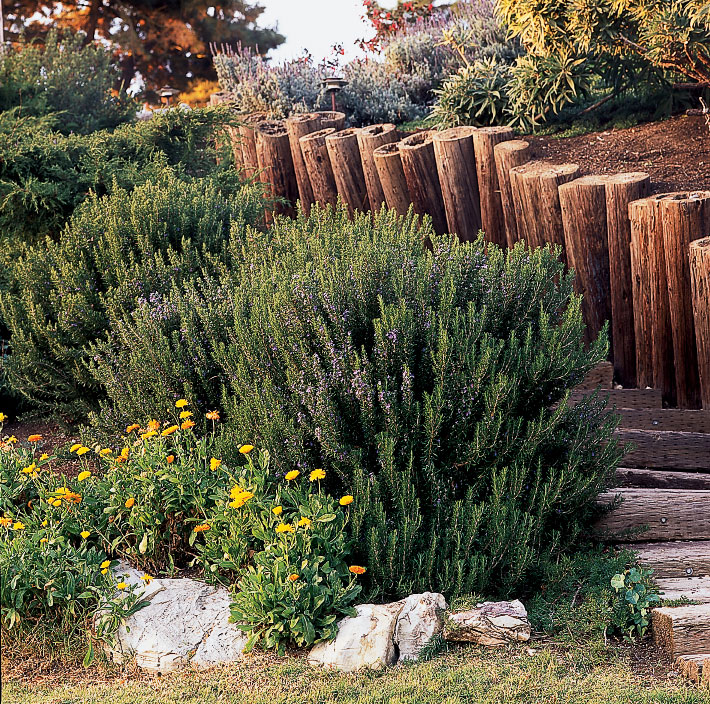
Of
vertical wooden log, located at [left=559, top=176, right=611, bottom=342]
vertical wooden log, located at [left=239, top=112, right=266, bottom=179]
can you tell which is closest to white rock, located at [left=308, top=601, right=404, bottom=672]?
vertical wooden log, located at [left=559, top=176, right=611, bottom=342]

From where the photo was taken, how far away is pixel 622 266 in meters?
6.02

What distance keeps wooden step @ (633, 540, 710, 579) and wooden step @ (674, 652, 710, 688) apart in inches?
24.8

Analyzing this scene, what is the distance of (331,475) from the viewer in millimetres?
3979

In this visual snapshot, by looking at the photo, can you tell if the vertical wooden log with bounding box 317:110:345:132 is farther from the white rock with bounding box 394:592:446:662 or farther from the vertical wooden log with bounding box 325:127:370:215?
the white rock with bounding box 394:592:446:662

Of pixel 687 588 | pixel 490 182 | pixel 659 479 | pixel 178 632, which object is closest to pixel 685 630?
pixel 687 588

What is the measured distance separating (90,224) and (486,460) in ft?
10.8

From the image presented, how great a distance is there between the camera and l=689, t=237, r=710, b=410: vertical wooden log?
17.6ft

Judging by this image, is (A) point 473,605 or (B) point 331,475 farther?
(B) point 331,475

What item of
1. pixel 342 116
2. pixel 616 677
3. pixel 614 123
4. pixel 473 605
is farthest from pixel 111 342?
pixel 614 123

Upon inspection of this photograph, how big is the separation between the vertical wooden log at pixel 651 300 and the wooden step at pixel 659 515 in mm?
1701

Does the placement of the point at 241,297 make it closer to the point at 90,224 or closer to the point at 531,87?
the point at 90,224

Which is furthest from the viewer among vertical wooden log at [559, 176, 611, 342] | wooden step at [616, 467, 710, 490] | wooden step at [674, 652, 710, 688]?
vertical wooden log at [559, 176, 611, 342]

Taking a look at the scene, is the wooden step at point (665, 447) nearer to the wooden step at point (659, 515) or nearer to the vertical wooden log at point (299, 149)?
the wooden step at point (659, 515)

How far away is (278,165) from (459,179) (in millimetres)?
2269
